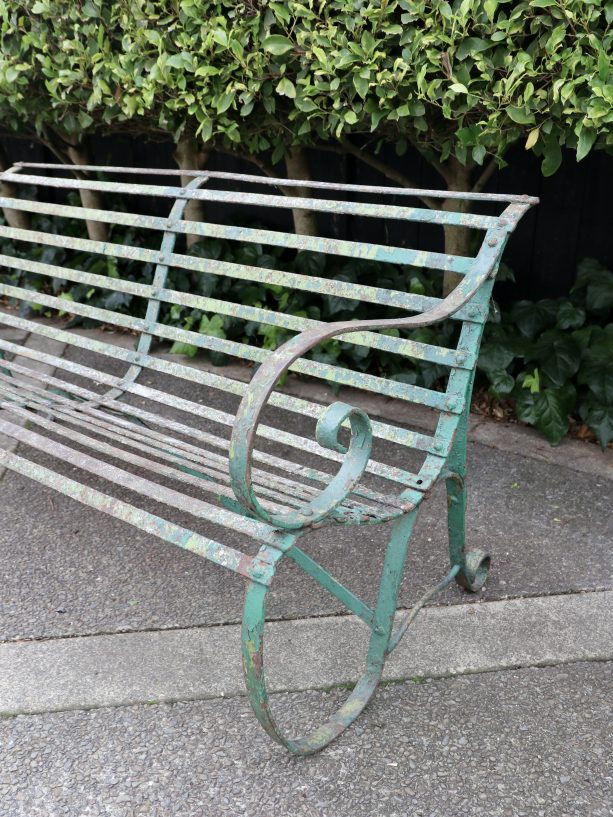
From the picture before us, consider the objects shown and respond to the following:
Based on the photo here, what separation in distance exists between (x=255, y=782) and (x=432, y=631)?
0.72 metres

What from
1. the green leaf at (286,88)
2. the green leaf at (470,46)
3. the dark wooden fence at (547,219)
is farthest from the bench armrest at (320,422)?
the dark wooden fence at (547,219)

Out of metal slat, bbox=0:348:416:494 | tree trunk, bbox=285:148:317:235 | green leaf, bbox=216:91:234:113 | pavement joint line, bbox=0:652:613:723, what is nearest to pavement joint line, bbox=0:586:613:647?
pavement joint line, bbox=0:652:613:723

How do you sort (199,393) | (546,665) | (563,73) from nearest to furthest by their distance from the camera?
(546,665) < (563,73) < (199,393)

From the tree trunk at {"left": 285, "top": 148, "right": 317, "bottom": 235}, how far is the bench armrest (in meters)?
2.11

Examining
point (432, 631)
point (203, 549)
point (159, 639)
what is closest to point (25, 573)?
point (159, 639)

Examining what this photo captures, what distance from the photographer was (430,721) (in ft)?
6.63

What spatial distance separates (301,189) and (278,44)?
102 cm

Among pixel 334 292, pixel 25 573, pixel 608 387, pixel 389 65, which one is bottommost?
pixel 25 573

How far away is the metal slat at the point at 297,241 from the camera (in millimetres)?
2152

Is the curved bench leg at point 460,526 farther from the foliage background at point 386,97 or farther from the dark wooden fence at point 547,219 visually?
the dark wooden fence at point 547,219

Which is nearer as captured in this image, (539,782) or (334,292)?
(539,782)

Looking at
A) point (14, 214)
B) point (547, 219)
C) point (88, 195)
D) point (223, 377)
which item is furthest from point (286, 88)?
point (14, 214)

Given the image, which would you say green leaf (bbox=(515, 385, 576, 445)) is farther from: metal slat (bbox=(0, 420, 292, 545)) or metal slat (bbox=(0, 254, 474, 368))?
metal slat (bbox=(0, 420, 292, 545))

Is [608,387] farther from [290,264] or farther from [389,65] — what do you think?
[290,264]
